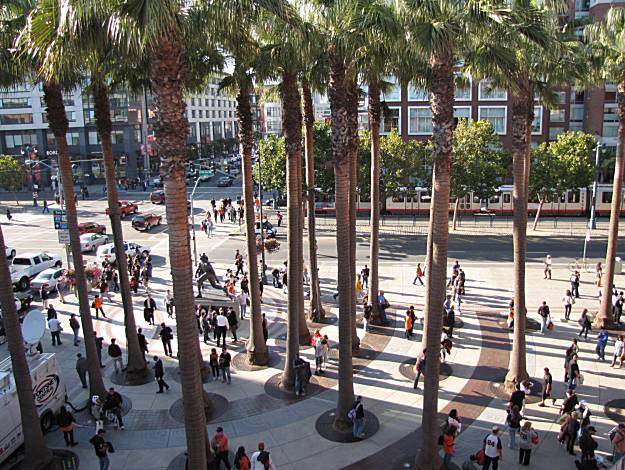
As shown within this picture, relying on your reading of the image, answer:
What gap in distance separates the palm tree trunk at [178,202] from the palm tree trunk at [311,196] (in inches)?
384

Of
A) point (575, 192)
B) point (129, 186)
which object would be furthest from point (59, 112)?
point (129, 186)

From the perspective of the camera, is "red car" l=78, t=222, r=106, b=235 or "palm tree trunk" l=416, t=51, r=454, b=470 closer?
"palm tree trunk" l=416, t=51, r=454, b=470

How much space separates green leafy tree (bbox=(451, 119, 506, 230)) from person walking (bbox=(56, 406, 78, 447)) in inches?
1330

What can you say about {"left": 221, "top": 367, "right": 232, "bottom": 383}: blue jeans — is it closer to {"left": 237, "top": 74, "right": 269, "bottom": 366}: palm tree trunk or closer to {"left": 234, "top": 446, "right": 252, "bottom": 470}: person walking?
{"left": 237, "top": 74, "right": 269, "bottom": 366}: palm tree trunk

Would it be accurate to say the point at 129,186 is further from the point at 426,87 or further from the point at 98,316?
the point at 426,87

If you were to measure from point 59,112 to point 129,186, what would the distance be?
Result: 6566 centimetres

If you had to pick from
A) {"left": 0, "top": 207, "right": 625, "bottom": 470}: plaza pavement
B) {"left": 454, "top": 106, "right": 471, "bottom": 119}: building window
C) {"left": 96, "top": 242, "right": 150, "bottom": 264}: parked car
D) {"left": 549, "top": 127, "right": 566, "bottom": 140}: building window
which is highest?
{"left": 454, "top": 106, "right": 471, "bottom": 119}: building window

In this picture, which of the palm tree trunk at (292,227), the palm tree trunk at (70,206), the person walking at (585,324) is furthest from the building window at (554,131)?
the palm tree trunk at (70,206)

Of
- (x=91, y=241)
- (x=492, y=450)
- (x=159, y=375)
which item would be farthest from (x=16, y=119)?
(x=492, y=450)

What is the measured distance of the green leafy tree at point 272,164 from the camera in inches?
1913

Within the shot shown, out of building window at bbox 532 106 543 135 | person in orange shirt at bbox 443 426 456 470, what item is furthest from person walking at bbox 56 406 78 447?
building window at bbox 532 106 543 135

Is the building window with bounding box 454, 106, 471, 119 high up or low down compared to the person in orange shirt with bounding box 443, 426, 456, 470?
up

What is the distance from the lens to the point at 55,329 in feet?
75.4

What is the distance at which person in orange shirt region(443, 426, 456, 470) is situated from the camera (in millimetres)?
14062
